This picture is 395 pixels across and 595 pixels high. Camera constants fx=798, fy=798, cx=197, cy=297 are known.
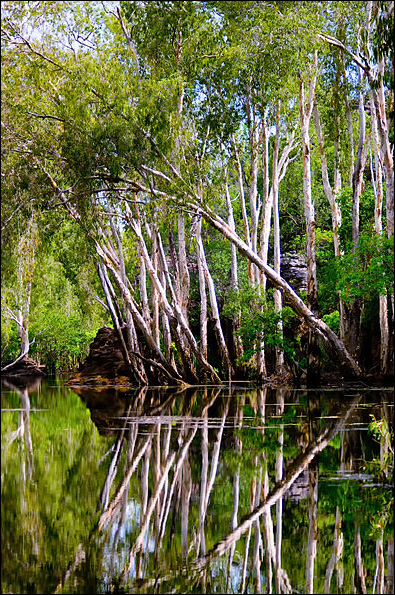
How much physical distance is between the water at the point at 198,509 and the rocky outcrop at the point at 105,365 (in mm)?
20378

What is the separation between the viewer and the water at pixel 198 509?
5023mm

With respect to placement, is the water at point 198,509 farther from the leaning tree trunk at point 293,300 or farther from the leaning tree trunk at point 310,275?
the leaning tree trunk at point 310,275

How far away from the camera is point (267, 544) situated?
578 centimetres

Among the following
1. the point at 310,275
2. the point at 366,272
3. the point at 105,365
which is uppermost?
the point at 310,275

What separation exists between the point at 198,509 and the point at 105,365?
2890cm

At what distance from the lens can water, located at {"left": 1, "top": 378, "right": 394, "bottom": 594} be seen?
16.5ft

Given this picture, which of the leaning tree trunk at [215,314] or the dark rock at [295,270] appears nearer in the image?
the leaning tree trunk at [215,314]

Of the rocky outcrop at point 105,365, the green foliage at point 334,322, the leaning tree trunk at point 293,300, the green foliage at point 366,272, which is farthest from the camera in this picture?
the rocky outcrop at point 105,365

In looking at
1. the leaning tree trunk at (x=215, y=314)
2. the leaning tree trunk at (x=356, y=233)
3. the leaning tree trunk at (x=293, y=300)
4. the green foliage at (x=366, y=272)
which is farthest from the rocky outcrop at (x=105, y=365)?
the green foliage at (x=366, y=272)

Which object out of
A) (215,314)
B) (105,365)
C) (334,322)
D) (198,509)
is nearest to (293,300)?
(215,314)

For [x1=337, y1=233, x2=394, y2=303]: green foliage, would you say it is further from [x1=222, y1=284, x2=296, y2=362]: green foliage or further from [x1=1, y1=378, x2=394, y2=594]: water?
[x1=1, y1=378, x2=394, y2=594]: water

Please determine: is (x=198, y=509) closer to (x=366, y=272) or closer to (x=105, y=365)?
(x=366, y=272)

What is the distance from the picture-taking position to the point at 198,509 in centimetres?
708

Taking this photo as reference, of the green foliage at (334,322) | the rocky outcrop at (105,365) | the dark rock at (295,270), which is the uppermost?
the dark rock at (295,270)
